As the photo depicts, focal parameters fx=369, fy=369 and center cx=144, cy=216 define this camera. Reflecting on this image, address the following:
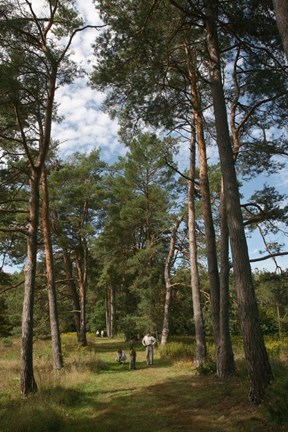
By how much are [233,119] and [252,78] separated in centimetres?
140

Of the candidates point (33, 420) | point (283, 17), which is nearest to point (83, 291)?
point (33, 420)

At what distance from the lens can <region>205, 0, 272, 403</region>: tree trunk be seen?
6789 mm

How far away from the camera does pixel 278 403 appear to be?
5477 mm

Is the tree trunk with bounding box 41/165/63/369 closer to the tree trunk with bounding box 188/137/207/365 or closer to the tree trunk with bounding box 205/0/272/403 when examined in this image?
the tree trunk with bounding box 188/137/207/365

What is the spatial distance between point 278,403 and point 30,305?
683cm

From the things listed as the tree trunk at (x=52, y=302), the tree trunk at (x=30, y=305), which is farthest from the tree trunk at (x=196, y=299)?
the tree trunk at (x=30, y=305)

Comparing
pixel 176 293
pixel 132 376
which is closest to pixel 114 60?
pixel 132 376

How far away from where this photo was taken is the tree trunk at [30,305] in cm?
943

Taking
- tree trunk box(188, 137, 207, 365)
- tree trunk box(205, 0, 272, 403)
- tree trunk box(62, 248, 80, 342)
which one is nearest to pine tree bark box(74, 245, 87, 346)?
tree trunk box(62, 248, 80, 342)

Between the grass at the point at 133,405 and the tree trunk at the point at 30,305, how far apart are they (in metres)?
0.38

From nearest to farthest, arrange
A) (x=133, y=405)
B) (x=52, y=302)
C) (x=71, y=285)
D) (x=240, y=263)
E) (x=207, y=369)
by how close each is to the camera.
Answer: (x=240, y=263) < (x=133, y=405) < (x=207, y=369) < (x=52, y=302) < (x=71, y=285)

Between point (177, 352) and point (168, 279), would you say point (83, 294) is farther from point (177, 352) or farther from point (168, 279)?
point (177, 352)

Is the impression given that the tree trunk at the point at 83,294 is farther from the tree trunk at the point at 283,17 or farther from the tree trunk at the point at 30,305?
the tree trunk at the point at 283,17

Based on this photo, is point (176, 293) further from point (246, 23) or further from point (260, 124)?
point (246, 23)
